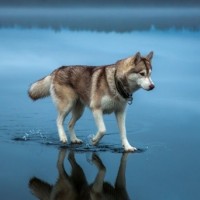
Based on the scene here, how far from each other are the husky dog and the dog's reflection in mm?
1454

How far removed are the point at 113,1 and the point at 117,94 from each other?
71.8 m

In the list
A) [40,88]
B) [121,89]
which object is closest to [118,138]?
[121,89]

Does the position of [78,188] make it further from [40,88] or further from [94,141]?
[40,88]

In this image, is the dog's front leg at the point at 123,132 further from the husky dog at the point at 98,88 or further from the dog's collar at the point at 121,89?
the dog's collar at the point at 121,89

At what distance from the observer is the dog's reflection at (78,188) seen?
841 cm

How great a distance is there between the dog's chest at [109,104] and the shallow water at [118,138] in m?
0.58

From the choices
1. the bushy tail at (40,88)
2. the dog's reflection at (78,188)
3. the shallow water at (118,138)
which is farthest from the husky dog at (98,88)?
the dog's reflection at (78,188)

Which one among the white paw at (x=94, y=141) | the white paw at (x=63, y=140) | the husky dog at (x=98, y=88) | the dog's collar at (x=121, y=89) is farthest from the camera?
the white paw at (x=63, y=140)

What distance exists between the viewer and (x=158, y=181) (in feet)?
30.1

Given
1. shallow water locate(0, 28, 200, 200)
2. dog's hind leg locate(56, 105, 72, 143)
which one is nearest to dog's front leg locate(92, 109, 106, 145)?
shallow water locate(0, 28, 200, 200)

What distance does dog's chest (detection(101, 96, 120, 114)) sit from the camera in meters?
11.0

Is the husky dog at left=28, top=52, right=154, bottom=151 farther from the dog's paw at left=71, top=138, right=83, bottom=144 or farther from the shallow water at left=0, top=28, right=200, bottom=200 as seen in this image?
the shallow water at left=0, top=28, right=200, bottom=200

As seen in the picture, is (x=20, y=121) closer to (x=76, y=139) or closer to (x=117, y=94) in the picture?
(x=76, y=139)

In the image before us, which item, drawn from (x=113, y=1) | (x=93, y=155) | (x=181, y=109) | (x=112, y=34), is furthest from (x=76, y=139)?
(x=113, y=1)
